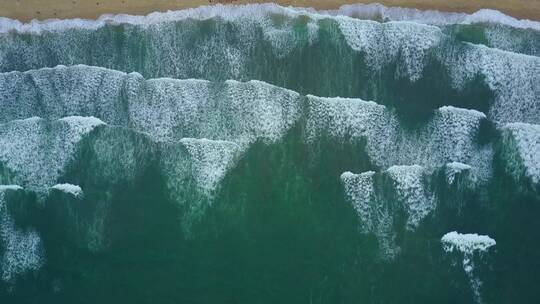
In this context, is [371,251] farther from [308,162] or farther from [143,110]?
[143,110]

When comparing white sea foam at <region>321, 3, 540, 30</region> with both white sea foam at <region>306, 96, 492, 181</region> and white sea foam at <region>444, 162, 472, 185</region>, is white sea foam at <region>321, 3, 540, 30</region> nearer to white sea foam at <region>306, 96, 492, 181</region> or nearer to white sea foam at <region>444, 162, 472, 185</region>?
white sea foam at <region>306, 96, 492, 181</region>

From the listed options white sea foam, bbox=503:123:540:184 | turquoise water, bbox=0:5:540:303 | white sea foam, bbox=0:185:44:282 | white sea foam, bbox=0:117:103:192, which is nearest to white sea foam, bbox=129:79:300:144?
turquoise water, bbox=0:5:540:303

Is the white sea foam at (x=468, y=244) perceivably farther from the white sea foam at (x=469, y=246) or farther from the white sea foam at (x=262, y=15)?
the white sea foam at (x=262, y=15)

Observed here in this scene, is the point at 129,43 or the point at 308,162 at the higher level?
the point at 129,43

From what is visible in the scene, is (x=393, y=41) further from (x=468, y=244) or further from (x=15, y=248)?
(x=15, y=248)

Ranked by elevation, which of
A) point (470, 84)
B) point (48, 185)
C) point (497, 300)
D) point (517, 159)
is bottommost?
point (497, 300)

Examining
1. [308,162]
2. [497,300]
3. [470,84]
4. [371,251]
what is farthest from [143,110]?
[497,300]
